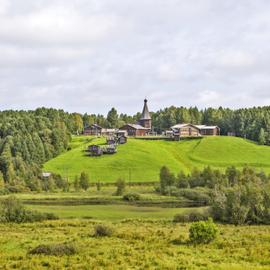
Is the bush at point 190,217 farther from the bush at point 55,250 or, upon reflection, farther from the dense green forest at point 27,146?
the dense green forest at point 27,146

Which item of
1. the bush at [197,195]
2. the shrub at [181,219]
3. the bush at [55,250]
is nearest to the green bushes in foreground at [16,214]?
the shrub at [181,219]

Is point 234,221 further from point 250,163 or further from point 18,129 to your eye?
point 18,129

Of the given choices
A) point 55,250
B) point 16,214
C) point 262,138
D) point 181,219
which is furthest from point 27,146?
point 55,250

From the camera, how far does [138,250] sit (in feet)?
125

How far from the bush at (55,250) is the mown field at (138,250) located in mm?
588

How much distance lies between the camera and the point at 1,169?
138750 millimetres

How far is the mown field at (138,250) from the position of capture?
32.3 meters

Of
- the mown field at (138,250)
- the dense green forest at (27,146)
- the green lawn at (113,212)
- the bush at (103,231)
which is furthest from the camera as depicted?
the dense green forest at (27,146)

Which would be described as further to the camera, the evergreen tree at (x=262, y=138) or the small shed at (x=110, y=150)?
the evergreen tree at (x=262, y=138)

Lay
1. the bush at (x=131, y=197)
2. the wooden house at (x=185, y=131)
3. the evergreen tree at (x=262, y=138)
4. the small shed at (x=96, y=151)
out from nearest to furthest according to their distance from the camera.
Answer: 1. the bush at (x=131, y=197)
2. the small shed at (x=96, y=151)
3. the evergreen tree at (x=262, y=138)
4. the wooden house at (x=185, y=131)

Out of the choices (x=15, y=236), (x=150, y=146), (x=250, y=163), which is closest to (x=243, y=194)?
(x=15, y=236)

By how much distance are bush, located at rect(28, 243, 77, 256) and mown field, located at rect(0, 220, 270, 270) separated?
59 cm

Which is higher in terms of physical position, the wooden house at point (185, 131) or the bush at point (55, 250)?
the wooden house at point (185, 131)

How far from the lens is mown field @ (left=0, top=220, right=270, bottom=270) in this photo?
32.3m
